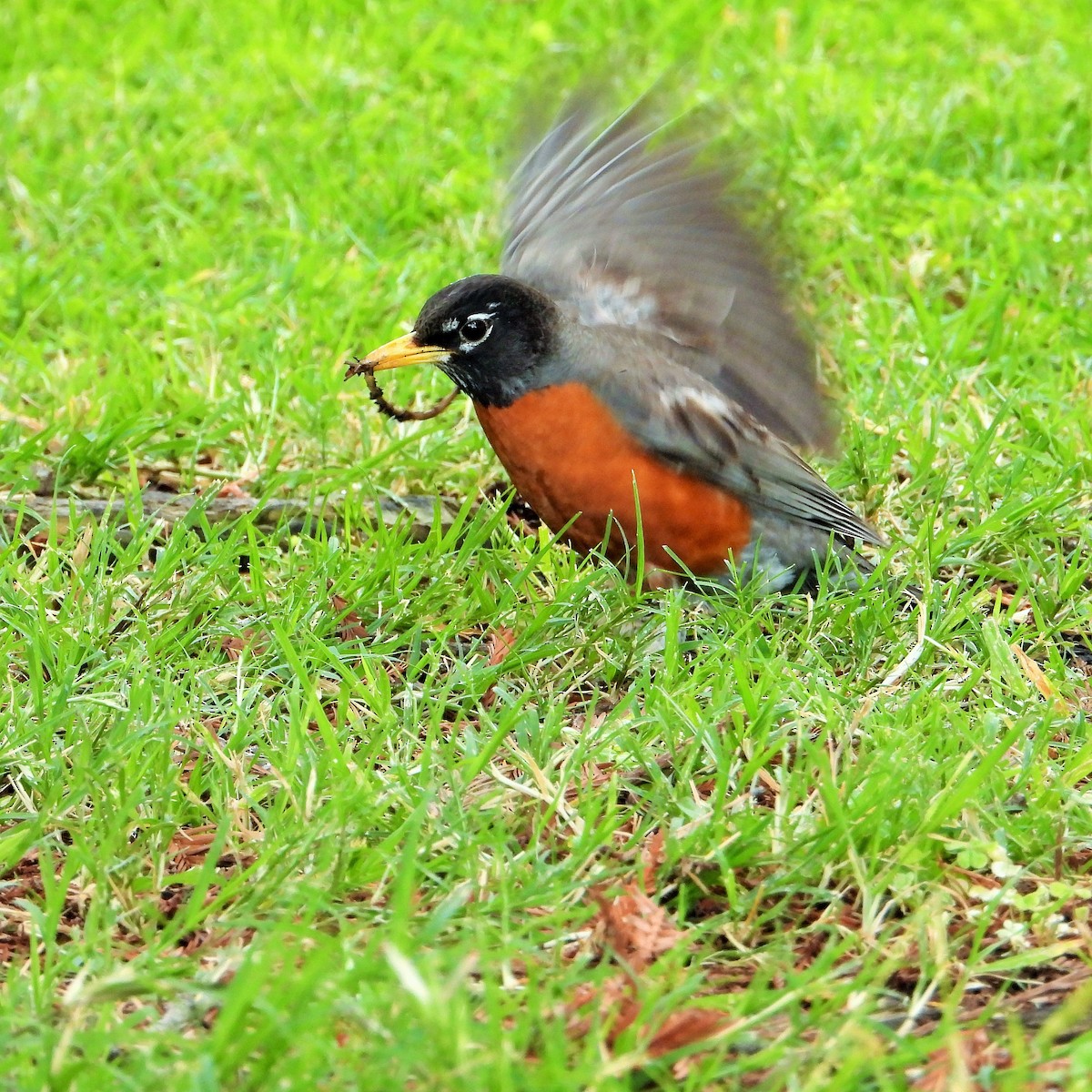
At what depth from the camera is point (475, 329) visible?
401cm

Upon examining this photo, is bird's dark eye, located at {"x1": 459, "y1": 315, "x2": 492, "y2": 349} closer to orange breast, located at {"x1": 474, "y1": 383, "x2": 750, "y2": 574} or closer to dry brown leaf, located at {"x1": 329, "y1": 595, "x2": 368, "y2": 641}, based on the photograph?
orange breast, located at {"x1": 474, "y1": 383, "x2": 750, "y2": 574}

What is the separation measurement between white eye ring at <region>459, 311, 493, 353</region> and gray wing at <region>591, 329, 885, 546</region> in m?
0.29

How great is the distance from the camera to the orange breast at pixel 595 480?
3879 mm

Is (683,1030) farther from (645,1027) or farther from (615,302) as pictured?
(615,302)

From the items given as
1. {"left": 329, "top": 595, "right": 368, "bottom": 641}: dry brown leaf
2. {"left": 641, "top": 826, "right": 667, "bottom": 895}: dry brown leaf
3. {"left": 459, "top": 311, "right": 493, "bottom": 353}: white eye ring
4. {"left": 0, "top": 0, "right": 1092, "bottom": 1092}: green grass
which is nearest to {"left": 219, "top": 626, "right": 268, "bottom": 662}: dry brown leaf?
{"left": 0, "top": 0, "right": 1092, "bottom": 1092}: green grass

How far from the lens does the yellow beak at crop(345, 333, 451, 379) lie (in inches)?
158

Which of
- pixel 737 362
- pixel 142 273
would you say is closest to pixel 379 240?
pixel 142 273

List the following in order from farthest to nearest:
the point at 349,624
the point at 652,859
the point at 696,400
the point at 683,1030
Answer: the point at 696,400
the point at 349,624
the point at 652,859
the point at 683,1030

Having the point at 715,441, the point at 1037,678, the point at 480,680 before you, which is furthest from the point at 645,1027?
the point at 715,441

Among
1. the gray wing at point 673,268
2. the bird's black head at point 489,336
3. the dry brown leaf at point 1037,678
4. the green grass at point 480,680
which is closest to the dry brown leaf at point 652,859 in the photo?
the green grass at point 480,680

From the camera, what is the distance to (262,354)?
16.8 ft

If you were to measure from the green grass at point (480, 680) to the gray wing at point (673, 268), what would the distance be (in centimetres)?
28

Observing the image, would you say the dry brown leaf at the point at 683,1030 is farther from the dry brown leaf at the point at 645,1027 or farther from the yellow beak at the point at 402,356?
the yellow beak at the point at 402,356

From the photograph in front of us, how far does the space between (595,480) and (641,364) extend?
0.39 meters
